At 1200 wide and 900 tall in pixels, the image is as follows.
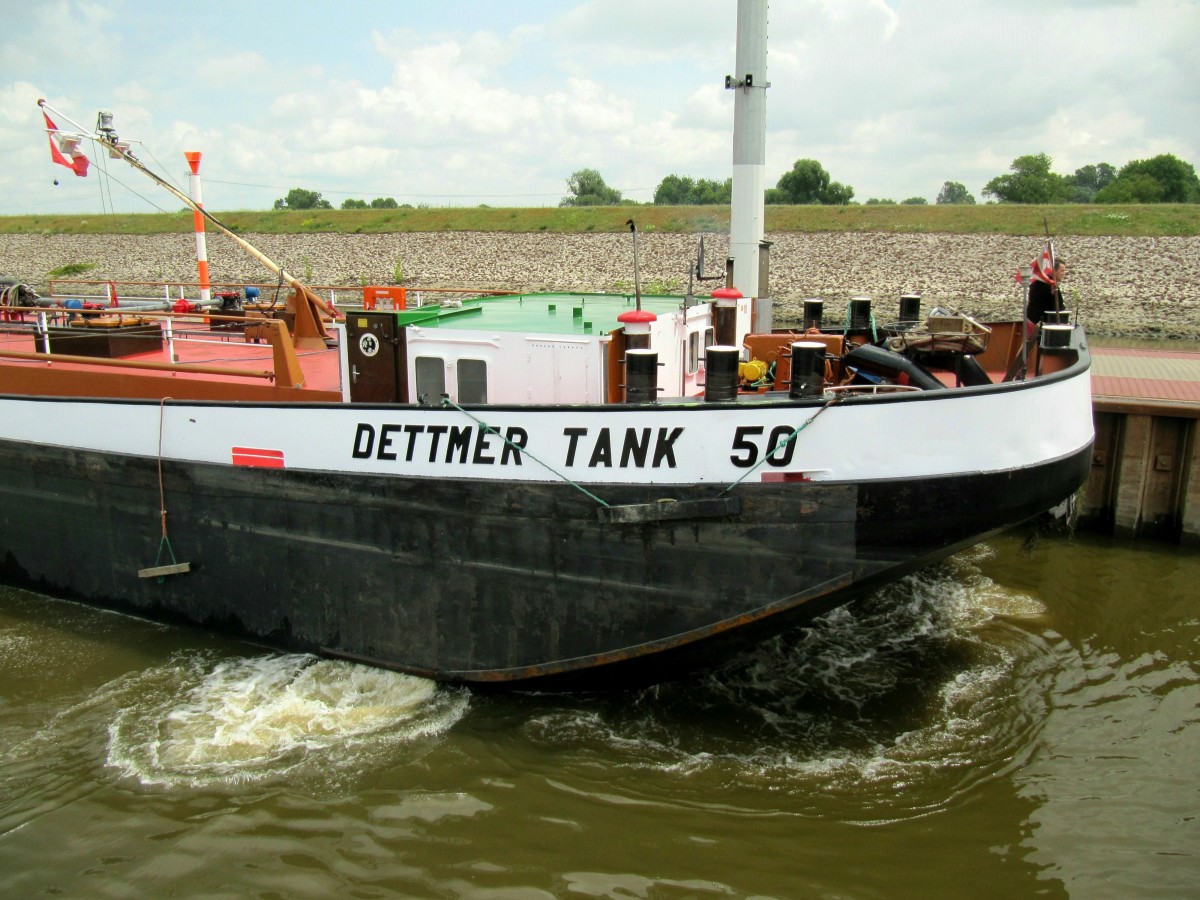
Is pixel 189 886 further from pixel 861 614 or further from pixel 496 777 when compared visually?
pixel 861 614

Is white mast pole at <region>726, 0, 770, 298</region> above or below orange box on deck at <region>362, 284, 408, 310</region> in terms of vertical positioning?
above

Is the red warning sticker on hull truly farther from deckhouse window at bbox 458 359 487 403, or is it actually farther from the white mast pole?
the white mast pole

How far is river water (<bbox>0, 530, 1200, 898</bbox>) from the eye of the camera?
20.3 feet

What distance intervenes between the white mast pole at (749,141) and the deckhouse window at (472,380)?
4895mm

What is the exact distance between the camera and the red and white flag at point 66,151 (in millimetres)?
11555

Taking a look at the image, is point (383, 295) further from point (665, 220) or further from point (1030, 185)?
point (1030, 185)

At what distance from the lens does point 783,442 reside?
7.15 m

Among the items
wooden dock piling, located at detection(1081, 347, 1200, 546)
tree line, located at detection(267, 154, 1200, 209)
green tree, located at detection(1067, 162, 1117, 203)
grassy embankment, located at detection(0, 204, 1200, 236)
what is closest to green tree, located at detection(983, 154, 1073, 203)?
tree line, located at detection(267, 154, 1200, 209)

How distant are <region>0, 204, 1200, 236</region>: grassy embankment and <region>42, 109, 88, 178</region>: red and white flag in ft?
77.9

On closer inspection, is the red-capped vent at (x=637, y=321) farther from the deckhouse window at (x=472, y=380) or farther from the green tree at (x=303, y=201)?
the green tree at (x=303, y=201)

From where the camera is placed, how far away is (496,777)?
7.13 m

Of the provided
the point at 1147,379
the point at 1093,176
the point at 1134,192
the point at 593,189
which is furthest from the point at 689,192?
the point at 1093,176

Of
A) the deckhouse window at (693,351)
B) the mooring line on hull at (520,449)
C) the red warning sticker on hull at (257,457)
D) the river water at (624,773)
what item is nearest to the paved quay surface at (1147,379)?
the river water at (624,773)

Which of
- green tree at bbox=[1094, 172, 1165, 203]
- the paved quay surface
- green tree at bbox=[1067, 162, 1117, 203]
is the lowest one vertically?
the paved quay surface
